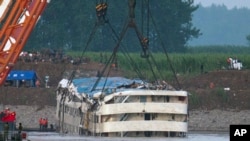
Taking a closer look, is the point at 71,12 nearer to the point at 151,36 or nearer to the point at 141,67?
the point at 151,36

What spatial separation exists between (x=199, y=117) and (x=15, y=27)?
1779cm

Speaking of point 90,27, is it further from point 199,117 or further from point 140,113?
point 140,113

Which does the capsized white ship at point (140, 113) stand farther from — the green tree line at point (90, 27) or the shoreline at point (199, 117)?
the green tree line at point (90, 27)

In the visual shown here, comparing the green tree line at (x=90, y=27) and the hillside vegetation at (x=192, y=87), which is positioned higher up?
the green tree line at (x=90, y=27)

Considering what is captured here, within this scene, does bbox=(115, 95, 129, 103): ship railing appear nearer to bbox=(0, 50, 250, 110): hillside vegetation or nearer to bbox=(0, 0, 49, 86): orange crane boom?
bbox=(0, 0, 49, 86): orange crane boom

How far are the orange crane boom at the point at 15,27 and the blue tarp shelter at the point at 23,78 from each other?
20.7 meters

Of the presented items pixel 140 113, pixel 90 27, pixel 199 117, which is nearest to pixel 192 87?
pixel 199 117

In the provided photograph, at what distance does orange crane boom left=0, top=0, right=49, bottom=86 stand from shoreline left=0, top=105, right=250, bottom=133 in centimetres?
1029

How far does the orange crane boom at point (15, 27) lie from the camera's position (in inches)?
2857

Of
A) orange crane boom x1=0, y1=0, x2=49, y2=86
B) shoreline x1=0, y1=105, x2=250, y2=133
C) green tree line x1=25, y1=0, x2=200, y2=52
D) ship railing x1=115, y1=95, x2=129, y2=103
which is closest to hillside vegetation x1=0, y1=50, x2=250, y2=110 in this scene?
shoreline x1=0, y1=105, x2=250, y2=133

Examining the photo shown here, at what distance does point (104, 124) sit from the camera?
64.2m

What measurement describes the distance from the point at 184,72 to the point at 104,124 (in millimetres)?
40454

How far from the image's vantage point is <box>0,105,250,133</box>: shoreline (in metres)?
84.8

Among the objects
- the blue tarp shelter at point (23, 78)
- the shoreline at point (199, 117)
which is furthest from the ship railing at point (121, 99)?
the blue tarp shelter at point (23, 78)
